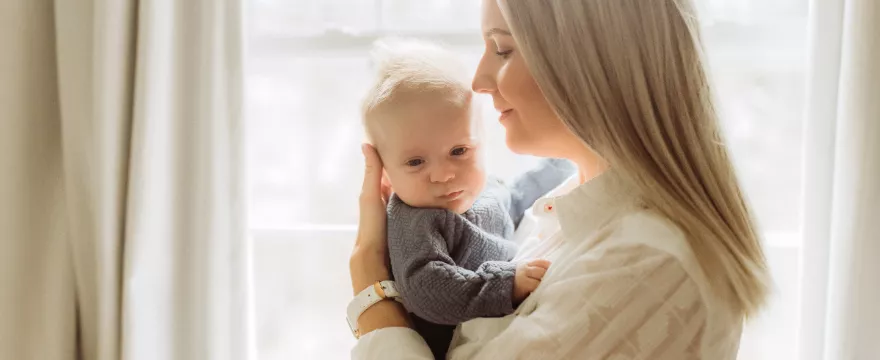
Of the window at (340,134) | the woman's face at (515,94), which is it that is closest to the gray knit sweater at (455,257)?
the woman's face at (515,94)

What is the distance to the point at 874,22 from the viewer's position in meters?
1.33

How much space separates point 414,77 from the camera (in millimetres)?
1201

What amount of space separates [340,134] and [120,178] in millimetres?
505

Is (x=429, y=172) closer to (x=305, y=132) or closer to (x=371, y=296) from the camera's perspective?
(x=371, y=296)

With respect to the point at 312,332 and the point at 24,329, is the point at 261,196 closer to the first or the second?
the point at 312,332

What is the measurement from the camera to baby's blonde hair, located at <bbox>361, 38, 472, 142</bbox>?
120 centimetres

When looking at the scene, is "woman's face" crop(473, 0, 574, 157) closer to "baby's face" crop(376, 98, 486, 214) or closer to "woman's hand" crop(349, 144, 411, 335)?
"baby's face" crop(376, 98, 486, 214)

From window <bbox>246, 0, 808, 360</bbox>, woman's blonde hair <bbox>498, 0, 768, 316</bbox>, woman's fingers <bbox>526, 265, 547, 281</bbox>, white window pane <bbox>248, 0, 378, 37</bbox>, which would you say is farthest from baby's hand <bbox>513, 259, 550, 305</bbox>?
white window pane <bbox>248, 0, 378, 37</bbox>

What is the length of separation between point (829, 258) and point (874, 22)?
0.45 metres

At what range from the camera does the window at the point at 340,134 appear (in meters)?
1.59

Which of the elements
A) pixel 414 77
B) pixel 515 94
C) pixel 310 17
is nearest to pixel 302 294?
pixel 310 17

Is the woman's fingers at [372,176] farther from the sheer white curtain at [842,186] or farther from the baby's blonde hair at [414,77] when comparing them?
the sheer white curtain at [842,186]

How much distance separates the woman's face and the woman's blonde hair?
71mm

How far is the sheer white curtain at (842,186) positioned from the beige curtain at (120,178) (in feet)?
3.76
